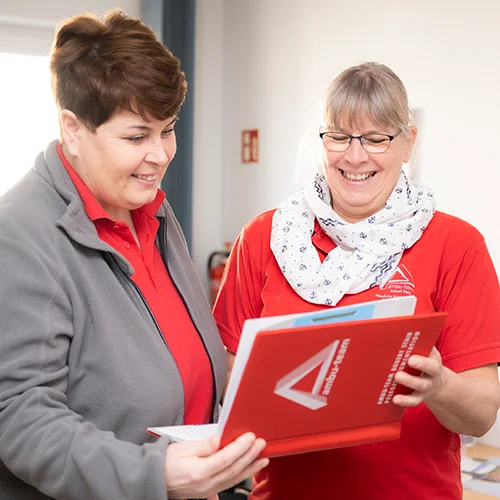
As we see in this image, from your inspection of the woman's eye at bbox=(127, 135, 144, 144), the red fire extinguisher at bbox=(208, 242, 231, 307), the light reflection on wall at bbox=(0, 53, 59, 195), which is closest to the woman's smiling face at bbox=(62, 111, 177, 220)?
the woman's eye at bbox=(127, 135, 144, 144)

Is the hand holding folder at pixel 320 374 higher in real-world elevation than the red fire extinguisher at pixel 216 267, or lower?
higher

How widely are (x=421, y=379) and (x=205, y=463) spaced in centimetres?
42

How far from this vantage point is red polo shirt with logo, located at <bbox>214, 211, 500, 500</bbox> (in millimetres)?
1555

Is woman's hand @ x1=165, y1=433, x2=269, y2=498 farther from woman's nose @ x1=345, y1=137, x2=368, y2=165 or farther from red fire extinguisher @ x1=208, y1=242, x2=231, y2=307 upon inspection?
red fire extinguisher @ x1=208, y1=242, x2=231, y2=307

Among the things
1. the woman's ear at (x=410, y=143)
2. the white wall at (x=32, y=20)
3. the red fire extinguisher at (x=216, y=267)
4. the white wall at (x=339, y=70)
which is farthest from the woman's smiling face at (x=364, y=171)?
the white wall at (x=32, y=20)

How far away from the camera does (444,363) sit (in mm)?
1573

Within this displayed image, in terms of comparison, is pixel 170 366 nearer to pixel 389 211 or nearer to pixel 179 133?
pixel 389 211

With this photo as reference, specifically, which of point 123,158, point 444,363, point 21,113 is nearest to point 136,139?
point 123,158

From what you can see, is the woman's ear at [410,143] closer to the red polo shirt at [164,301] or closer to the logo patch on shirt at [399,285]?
the logo patch on shirt at [399,285]

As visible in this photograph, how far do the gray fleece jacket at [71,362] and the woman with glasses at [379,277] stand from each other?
419mm

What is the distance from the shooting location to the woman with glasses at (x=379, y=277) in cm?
156

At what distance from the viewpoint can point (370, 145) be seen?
1647 millimetres

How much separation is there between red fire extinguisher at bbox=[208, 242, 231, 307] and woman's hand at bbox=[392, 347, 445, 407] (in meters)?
3.26

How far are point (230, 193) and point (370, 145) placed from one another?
10.9 ft
